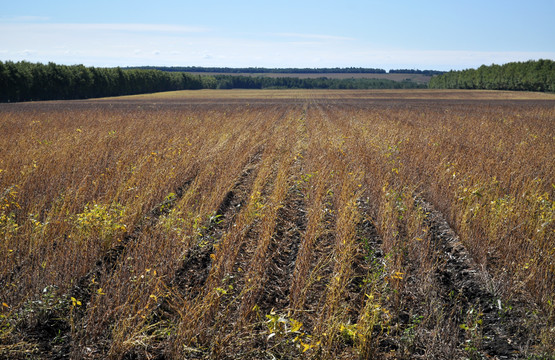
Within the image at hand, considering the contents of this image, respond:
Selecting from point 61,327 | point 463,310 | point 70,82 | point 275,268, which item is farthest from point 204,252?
point 70,82

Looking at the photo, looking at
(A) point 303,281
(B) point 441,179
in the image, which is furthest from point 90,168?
(B) point 441,179

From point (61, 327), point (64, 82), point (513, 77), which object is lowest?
point (61, 327)

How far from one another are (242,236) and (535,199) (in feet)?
16.7

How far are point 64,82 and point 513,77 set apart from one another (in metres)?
97.8

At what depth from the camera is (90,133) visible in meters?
15.3

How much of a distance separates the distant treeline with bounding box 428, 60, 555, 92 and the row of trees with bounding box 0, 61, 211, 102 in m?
90.6

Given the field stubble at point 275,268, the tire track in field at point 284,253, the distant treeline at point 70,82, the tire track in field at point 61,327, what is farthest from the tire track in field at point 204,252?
the distant treeline at point 70,82

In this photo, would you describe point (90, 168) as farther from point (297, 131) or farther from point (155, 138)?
point (297, 131)

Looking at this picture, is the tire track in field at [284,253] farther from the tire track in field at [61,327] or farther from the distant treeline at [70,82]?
the distant treeline at [70,82]

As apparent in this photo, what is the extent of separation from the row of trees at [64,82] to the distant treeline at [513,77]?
90617 mm

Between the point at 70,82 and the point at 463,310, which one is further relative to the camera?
the point at 70,82

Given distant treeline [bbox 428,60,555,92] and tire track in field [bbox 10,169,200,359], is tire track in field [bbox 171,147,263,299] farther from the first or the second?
distant treeline [bbox 428,60,555,92]

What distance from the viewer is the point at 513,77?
94812 mm

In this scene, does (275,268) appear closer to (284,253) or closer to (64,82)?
(284,253)
